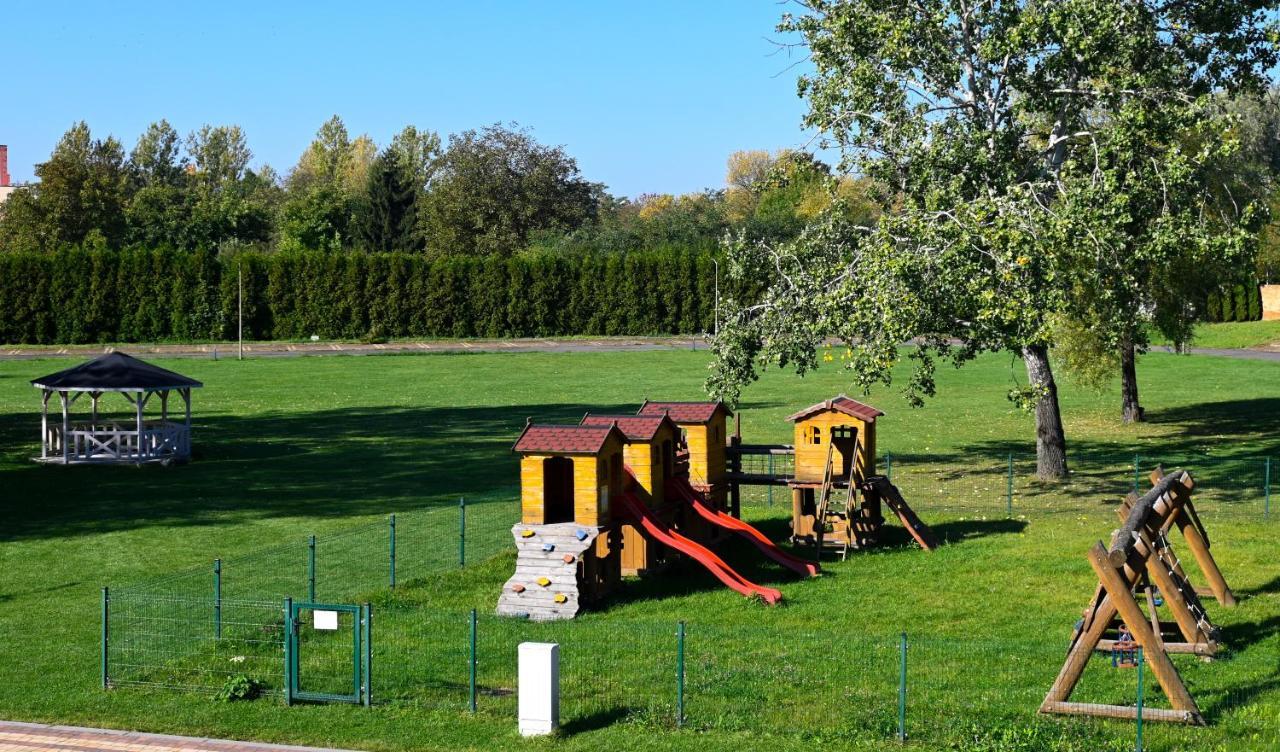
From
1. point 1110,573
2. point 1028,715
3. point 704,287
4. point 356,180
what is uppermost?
point 356,180

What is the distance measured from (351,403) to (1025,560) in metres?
31.2

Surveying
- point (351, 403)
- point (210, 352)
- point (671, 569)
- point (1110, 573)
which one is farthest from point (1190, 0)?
point (210, 352)

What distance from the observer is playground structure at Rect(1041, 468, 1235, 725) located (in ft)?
50.2

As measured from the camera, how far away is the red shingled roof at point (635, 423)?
23.7 m

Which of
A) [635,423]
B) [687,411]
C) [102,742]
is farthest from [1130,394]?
[102,742]

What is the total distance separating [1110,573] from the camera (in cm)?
1541

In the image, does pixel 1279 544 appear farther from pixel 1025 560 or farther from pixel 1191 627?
pixel 1191 627

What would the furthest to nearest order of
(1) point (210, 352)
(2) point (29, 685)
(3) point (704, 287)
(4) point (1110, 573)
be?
(3) point (704, 287), (1) point (210, 352), (2) point (29, 685), (4) point (1110, 573)

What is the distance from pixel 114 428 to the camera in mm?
37938

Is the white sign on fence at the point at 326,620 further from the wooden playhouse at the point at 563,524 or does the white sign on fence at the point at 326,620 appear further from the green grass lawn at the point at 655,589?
the wooden playhouse at the point at 563,524

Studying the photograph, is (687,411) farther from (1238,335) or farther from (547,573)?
(1238,335)

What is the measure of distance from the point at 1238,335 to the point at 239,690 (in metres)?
70.5

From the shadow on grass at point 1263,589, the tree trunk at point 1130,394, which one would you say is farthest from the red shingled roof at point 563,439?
the tree trunk at point 1130,394

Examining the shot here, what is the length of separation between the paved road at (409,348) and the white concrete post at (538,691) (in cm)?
5829
